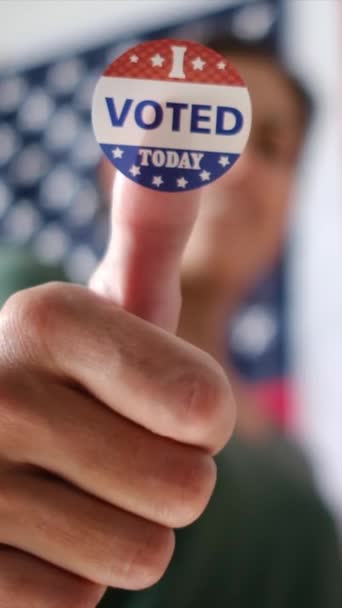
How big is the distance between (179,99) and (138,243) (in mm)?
54

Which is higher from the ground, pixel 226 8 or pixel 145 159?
pixel 226 8

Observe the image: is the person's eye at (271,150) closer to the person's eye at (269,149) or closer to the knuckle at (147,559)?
the person's eye at (269,149)

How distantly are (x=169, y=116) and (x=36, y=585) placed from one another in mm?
175

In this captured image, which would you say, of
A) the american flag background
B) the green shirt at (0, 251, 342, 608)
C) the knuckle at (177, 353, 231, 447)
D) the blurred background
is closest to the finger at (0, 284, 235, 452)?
the knuckle at (177, 353, 231, 447)

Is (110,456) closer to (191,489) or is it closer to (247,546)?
(191,489)

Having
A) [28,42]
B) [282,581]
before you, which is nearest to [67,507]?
[282,581]

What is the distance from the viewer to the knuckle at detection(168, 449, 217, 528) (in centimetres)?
24

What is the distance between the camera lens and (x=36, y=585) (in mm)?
245

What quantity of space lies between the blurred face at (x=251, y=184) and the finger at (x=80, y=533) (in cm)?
12

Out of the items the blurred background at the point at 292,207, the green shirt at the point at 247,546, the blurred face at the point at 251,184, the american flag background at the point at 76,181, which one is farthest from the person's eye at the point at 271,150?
the blurred background at the point at 292,207

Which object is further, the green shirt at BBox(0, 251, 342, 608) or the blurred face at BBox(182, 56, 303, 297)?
the green shirt at BBox(0, 251, 342, 608)

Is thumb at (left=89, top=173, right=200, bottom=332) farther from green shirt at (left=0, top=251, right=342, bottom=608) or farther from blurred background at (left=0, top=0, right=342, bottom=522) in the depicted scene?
blurred background at (left=0, top=0, right=342, bottom=522)

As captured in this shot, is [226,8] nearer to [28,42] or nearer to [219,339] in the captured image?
[28,42]

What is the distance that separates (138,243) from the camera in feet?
0.81
